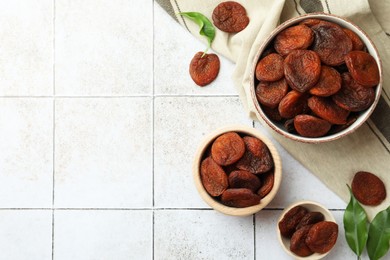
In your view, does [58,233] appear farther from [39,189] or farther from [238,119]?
[238,119]

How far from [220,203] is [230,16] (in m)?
0.38

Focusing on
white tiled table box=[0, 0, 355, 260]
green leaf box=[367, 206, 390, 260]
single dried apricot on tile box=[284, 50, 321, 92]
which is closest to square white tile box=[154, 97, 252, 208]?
white tiled table box=[0, 0, 355, 260]

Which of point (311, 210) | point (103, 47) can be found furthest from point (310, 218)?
point (103, 47)

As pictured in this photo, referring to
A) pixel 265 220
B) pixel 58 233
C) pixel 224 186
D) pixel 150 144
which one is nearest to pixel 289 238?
pixel 265 220

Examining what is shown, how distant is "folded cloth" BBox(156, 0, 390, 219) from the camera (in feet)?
4.01

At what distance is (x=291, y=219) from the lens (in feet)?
4.06

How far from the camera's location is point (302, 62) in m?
1.13

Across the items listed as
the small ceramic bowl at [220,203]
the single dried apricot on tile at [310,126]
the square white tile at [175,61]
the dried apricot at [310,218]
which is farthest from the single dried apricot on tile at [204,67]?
the dried apricot at [310,218]

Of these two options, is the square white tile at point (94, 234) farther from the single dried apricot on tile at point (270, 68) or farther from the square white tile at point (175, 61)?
the single dried apricot on tile at point (270, 68)

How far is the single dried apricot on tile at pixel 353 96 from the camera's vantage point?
1120 mm

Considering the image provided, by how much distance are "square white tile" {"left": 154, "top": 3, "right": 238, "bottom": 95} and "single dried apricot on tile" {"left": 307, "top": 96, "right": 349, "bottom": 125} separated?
0.72 feet

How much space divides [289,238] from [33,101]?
2.00 feet

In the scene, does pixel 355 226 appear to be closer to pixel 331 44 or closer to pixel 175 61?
pixel 331 44

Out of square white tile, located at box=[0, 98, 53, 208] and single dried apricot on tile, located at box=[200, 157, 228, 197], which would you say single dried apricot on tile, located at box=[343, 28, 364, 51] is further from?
square white tile, located at box=[0, 98, 53, 208]
